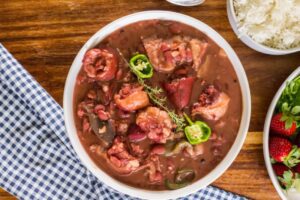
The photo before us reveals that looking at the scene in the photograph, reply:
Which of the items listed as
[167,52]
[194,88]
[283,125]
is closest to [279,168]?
[283,125]

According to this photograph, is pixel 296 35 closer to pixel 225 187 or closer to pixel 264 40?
pixel 264 40

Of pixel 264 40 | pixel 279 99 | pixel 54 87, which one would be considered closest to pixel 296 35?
pixel 264 40

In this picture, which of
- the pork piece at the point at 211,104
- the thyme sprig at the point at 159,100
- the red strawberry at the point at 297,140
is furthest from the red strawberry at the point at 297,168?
the thyme sprig at the point at 159,100

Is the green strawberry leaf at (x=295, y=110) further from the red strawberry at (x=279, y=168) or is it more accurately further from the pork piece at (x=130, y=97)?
the pork piece at (x=130, y=97)

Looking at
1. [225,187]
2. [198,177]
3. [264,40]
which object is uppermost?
[264,40]

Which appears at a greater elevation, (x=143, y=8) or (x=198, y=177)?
(x=143, y=8)

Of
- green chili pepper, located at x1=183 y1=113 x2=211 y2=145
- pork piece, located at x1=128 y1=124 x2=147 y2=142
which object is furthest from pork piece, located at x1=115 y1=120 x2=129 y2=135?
green chili pepper, located at x1=183 y1=113 x2=211 y2=145

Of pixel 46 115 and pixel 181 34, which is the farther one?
pixel 46 115
